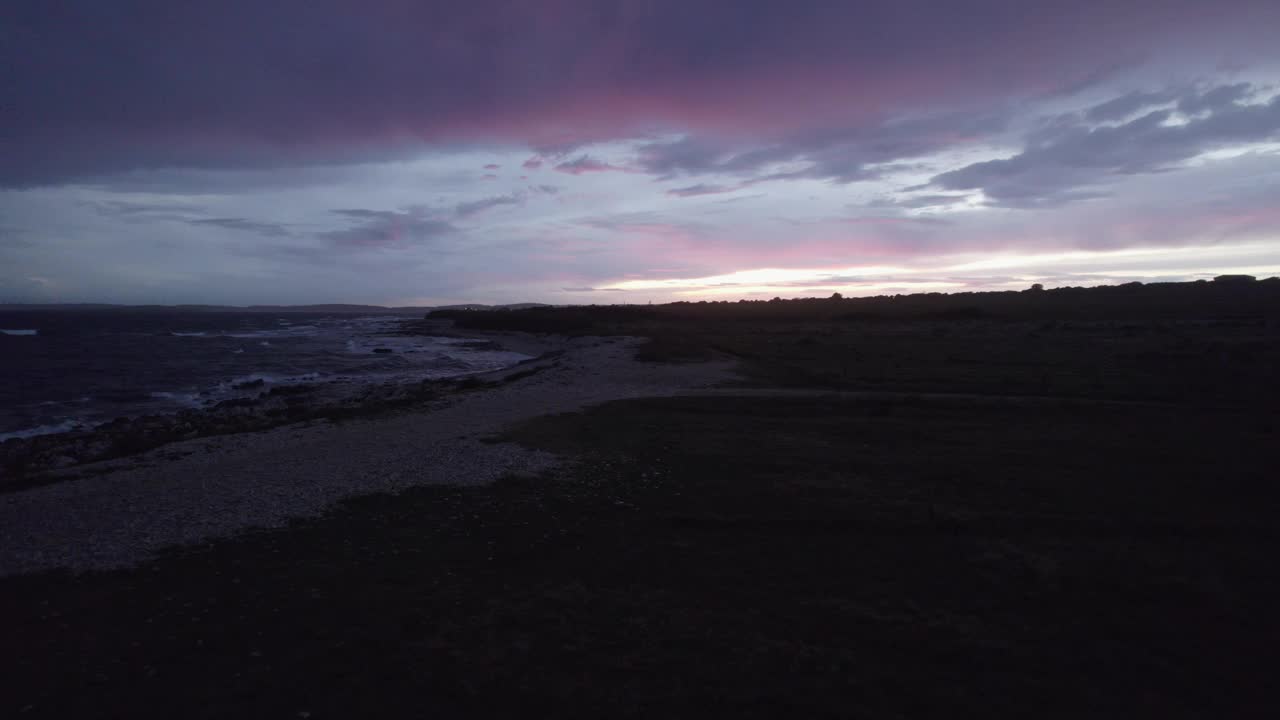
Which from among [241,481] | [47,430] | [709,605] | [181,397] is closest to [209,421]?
[47,430]

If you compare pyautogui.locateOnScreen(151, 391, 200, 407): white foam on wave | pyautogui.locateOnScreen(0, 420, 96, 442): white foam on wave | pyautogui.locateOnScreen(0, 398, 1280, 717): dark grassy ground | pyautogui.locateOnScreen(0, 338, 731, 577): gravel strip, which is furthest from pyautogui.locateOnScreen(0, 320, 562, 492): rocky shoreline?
pyautogui.locateOnScreen(0, 398, 1280, 717): dark grassy ground

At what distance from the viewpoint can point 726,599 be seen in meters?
8.81

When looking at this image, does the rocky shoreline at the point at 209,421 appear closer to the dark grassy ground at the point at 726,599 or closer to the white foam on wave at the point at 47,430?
the white foam on wave at the point at 47,430

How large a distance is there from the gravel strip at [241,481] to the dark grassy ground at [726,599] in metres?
0.97

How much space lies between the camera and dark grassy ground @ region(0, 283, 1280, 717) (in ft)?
22.3

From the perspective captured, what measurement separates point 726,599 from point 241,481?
38.1 ft

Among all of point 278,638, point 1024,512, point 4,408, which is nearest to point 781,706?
point 278,638

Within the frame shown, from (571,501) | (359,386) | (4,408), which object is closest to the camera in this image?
(571,501)

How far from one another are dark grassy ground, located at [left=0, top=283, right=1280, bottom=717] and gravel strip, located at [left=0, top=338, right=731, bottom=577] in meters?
0.97

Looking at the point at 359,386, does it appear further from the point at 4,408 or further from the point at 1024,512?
the point at 1024,512

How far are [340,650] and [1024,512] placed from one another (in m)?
11.4

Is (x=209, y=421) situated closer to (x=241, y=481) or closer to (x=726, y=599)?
(x=241, y=481)

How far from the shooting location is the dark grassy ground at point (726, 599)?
6797mm

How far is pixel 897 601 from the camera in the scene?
872 cm
